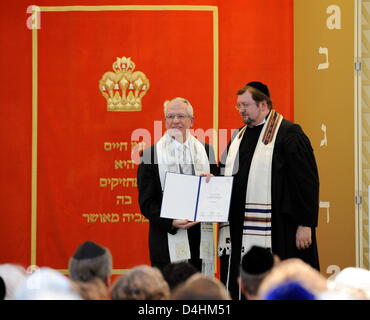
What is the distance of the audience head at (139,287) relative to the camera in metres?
2.95

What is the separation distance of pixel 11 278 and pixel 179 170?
8.67 ft

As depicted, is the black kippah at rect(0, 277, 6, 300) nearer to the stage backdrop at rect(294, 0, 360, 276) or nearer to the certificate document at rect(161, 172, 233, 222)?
the certificate document at rect(161, 172, 233, 222)

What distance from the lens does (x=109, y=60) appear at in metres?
7.43

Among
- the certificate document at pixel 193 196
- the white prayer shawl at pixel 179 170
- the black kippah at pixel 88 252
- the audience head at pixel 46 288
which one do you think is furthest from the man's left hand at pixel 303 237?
the audience head at pixel 46 288

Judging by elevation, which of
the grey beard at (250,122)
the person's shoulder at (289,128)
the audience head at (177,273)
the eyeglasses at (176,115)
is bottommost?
the audience head at (177,273)

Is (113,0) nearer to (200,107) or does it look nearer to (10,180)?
(200,107)

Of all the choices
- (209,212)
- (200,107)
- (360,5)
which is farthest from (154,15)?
(209,212)

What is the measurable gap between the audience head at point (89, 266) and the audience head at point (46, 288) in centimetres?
35

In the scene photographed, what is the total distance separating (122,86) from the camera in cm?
743

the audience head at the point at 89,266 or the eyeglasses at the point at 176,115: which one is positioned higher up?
the eyeglasses at the point at 176,115

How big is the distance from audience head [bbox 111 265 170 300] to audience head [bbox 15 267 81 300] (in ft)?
0.62

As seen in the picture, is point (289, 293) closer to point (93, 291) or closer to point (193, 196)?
point (93, 291)

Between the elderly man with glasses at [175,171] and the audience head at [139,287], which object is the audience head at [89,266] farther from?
the elderly man with glasses at [175,171]

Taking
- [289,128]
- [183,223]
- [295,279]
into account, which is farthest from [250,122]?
[295,279]
